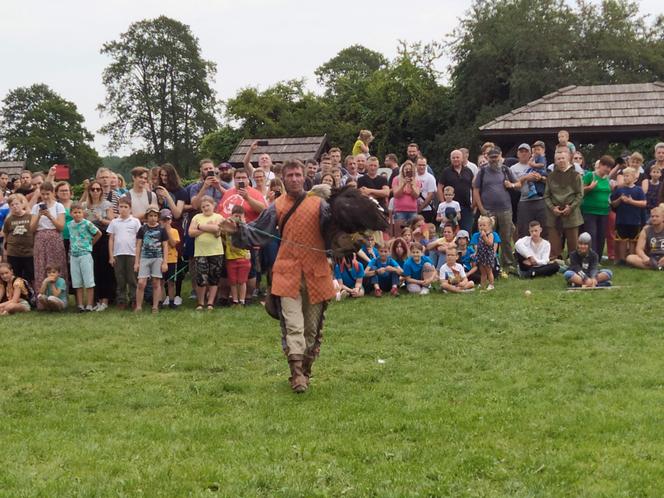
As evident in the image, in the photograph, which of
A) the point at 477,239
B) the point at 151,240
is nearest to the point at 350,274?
the point at 477,239

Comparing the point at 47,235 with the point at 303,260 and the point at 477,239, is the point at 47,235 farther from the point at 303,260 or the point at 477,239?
the point at 477,239

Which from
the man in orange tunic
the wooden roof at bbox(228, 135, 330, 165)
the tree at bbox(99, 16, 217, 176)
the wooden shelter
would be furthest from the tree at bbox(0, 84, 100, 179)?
the man in orange tunic

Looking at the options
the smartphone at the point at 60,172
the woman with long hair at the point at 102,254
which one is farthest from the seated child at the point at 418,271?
the smartphone at the point at 60,172

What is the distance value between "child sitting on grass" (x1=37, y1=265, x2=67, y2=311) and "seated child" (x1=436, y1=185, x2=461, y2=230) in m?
6.27

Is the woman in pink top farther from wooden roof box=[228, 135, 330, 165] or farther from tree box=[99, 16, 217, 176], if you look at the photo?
tree box=[99, 16, 217, 176]

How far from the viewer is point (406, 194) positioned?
562 inches

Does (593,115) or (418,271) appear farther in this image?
(593,115)

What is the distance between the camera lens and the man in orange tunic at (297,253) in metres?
7.64

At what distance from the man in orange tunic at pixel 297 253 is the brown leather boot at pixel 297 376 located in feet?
0.20

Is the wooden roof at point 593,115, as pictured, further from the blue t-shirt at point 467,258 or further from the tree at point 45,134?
the tree at point 45,134

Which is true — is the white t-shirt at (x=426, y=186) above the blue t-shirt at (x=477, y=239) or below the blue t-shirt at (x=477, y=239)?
above

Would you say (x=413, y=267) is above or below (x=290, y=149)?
below

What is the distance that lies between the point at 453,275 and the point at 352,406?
6564 mm

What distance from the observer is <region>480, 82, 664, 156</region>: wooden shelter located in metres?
21.4
